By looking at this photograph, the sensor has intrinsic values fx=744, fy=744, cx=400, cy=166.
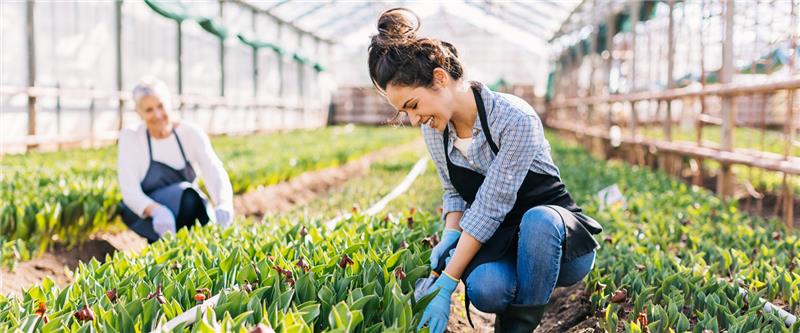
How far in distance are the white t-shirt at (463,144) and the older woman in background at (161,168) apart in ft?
5.69

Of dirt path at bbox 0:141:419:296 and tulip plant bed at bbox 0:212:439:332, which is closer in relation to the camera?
tulip plant bed at bbox 0:212:439:332

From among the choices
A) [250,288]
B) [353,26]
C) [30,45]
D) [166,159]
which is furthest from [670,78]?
[353,26]

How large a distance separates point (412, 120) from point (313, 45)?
24.0m

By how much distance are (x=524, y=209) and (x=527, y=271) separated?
0.83 feet

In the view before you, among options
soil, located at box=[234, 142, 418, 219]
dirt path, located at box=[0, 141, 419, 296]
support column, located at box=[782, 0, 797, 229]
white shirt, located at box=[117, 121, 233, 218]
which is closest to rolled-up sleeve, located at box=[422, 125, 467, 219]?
dirt path, located at box=[0, 141, 419, 296]

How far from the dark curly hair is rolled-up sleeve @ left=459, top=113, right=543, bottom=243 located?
0.87 feet

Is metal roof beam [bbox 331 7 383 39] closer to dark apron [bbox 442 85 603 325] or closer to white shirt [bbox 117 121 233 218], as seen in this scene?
white shirt [bbox 117 121 233 218]

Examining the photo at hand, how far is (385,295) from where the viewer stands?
1965 millimetres

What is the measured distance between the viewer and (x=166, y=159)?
4062mm

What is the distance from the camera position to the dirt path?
11.6 feet

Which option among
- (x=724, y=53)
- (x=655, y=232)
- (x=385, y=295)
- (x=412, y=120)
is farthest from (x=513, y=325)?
(x=724, y=53)

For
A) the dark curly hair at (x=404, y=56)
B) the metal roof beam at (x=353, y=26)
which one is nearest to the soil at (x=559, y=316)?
the dark curly hair at (x=404, y=56)

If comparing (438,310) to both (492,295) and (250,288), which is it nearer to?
(492,295)

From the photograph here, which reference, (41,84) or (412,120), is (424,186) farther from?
(41,84)
